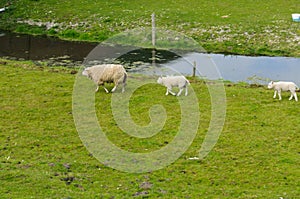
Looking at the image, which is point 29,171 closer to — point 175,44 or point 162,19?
point 175,44

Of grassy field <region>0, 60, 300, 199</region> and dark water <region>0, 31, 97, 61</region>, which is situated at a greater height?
dark water <region>0, 31, 97, 61</region>

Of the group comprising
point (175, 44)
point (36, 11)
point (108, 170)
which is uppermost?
point (36, 11)

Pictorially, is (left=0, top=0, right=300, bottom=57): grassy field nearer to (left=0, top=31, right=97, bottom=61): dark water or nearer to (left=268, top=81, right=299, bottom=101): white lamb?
(left=0, top=31, right=97, bottom=61): dark water

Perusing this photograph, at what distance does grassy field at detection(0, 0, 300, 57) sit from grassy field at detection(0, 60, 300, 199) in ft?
33.3

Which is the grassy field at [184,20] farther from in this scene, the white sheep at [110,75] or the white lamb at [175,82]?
the white sheep at [110,75]

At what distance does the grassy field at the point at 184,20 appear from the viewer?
99.2 feet

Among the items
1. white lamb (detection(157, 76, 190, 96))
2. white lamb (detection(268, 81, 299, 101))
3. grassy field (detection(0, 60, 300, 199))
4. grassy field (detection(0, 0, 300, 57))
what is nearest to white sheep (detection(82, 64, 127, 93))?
grassy field (detection(0, 60, 300, 199))

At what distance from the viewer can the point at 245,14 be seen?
35.0 meters

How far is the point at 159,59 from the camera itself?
1107 inches

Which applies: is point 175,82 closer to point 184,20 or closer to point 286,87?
point 286,87

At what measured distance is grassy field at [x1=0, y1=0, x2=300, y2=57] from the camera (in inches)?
1190

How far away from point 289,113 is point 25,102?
33.7 feet

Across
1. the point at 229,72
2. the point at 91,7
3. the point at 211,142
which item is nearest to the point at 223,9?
the point at 91,7

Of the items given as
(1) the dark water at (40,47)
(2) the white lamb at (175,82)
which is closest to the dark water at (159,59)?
(1) the dark water at (40,47)
